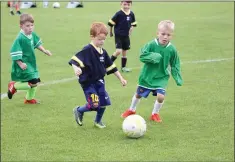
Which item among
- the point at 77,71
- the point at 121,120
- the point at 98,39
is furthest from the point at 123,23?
the point at 77,71

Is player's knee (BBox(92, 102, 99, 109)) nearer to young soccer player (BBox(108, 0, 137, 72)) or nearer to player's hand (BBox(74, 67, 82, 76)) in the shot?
player's hand (BBox(74, 67, 82, 76))

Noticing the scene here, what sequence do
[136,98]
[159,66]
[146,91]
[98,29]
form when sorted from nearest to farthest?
[98,29]
[159,66]
[146,91]
[136,98]

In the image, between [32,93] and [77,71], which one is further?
[32,93]

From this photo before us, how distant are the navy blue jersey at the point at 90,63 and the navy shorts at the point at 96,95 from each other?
0.07m

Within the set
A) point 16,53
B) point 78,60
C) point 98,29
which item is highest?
point 98,29

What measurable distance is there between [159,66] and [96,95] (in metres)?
1.22

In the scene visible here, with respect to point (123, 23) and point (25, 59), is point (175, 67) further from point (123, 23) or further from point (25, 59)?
point (123, 23)

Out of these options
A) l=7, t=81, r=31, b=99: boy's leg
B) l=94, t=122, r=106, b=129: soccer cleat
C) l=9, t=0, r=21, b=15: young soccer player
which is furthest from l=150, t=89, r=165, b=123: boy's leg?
l=9, t=0, r=21, b=15: young soccer player

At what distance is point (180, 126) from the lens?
7484 mm

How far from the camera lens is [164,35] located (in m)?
7.49

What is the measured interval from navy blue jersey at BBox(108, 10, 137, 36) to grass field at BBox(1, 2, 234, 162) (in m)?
1.04

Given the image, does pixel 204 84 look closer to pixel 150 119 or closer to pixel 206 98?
pixel 206 98

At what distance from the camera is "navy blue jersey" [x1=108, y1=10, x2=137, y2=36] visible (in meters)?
12.2

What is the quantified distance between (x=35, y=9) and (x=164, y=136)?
23246 millimetres
